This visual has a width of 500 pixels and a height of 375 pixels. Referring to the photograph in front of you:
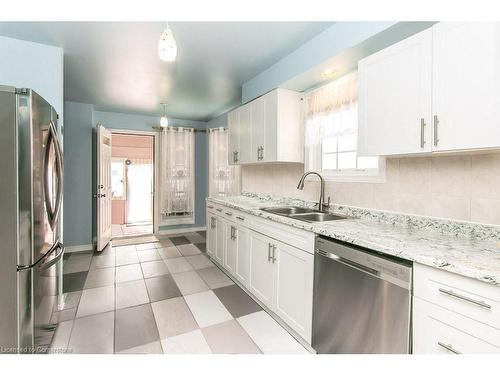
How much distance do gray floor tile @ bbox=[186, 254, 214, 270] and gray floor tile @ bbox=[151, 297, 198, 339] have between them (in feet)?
2.90

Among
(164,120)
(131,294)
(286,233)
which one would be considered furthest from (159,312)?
(164,120)

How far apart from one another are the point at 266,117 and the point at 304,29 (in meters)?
0.99

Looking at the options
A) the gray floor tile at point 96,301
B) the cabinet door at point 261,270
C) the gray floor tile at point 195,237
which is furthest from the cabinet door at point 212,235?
the gray floor tile at point 96,301

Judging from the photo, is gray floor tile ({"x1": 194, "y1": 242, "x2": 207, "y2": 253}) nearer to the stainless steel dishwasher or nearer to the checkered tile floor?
the checkered tile floor

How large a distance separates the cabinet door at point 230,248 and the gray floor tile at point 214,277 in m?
0.12

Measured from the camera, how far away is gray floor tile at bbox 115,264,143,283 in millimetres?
3033

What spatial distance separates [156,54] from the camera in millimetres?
2518

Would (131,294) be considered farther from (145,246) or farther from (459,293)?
(459,293)

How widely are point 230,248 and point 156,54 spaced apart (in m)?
2.22

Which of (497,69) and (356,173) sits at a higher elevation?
(497,69)

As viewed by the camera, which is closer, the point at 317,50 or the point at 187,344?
the point at 187,344

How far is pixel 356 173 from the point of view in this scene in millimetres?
2305

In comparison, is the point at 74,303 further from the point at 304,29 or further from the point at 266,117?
the point at 304,29
